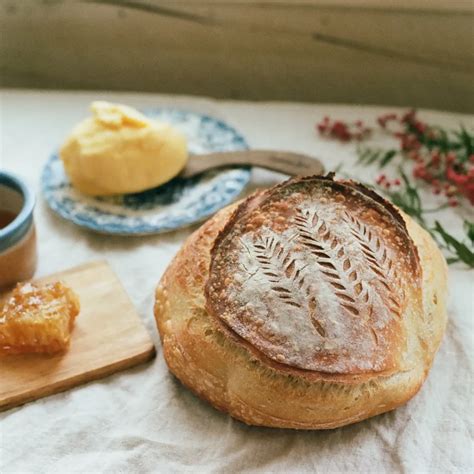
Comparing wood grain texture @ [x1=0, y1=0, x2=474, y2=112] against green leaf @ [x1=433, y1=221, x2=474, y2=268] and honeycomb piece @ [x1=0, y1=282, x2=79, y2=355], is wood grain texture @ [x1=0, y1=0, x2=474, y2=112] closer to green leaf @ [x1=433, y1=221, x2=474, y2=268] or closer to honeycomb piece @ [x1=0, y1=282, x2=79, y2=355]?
green leaf @ [x1=433, y1=221, x2=474, y2=268]

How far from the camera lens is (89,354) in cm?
131

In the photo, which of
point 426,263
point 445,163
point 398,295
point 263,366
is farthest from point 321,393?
point 445,163

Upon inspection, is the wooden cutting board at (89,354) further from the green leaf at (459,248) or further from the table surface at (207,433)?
the green leaf at (459,248)

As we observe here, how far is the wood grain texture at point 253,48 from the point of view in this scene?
203 cm

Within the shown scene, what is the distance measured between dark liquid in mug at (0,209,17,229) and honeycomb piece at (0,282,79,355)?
209mm

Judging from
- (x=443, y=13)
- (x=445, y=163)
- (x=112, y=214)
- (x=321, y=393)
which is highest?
(x=443, y=13)

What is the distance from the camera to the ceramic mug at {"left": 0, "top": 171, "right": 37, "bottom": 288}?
1387mm

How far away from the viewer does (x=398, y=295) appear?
3.82 feet

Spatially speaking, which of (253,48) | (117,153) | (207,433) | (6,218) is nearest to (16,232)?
(6,218)

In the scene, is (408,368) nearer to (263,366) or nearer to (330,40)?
(263,366)

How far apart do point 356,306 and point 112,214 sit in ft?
2.59

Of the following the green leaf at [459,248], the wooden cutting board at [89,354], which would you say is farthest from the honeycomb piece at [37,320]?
the green leaf at [459,248]

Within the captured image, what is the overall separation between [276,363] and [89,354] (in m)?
0.43

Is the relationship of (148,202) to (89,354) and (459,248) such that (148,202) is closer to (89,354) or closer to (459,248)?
(89,354)
